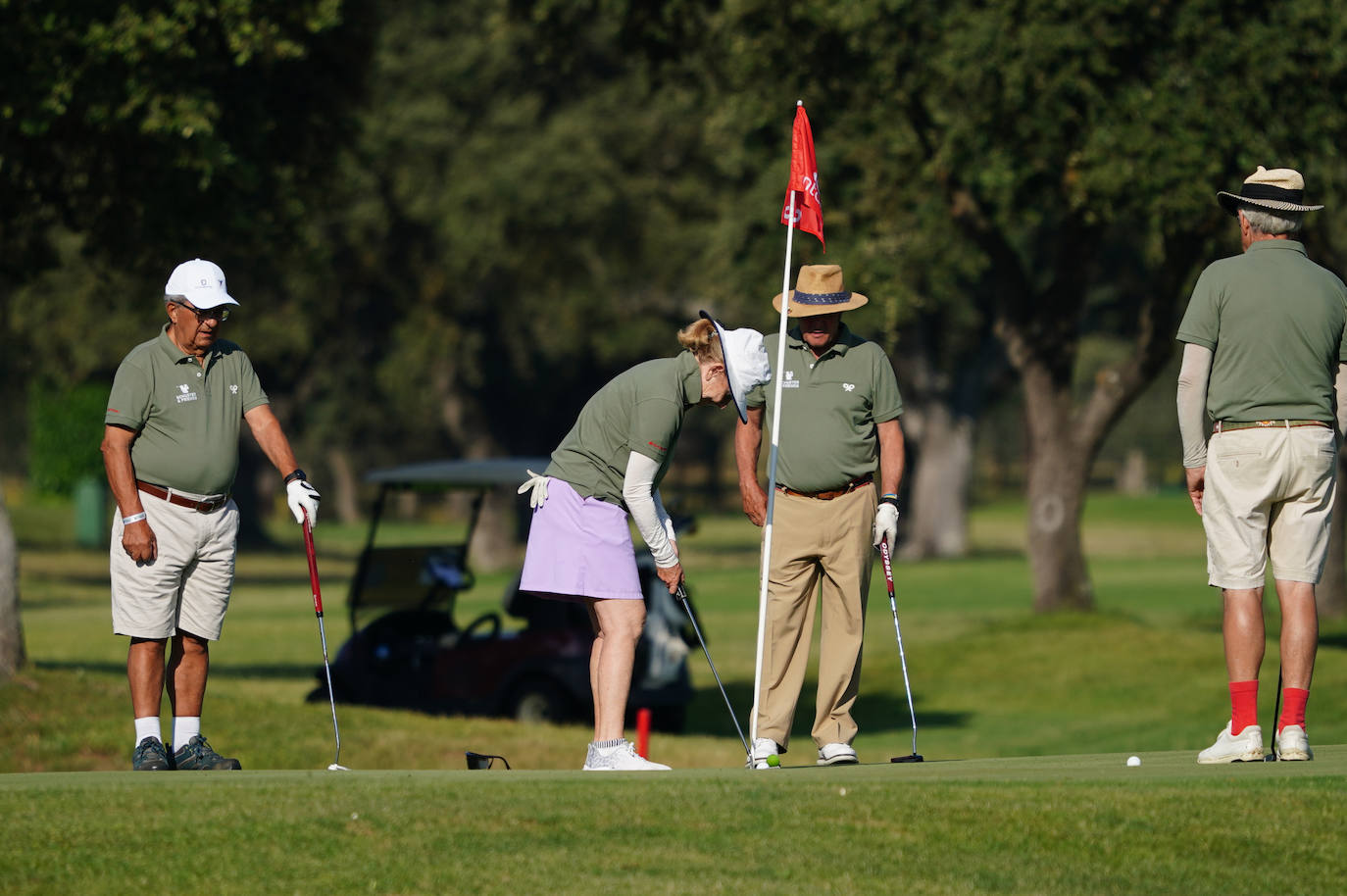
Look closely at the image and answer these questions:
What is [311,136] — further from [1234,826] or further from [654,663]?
[1234,826]

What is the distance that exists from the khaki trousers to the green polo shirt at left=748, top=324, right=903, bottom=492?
139 mm

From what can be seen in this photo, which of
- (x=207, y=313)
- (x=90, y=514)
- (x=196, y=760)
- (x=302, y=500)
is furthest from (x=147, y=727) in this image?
(x=90, y=514)

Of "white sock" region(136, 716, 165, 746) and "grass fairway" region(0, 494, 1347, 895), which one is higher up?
"white sock" region(136, 716, 165, 746)

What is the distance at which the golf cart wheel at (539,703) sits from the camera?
1435 centimetres

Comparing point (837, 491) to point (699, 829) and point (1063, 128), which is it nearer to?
point (699, 829)

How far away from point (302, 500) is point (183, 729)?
3.48 feet

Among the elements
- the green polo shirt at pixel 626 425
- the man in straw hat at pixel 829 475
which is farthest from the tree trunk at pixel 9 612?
the man in straw hat at pixel 829 475

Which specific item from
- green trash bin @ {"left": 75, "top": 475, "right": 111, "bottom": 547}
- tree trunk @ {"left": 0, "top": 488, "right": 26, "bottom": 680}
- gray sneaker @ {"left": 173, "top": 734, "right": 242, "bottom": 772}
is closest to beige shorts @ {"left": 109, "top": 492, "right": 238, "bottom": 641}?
gray sneaker @ {"left": 173, "top": 734, "right": 242, "bottom": 772}

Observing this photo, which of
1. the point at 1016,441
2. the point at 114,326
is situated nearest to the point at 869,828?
the point at 114,326

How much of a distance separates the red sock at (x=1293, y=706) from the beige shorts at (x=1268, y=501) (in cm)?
41

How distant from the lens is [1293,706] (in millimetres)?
7312

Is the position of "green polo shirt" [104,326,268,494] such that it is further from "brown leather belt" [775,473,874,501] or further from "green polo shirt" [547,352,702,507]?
"brown leather belt" [775,473,874,501]

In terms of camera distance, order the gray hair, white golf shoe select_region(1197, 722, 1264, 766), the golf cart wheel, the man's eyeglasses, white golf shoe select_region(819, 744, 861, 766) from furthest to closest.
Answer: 1. the golf cart wheel
2. white golf shoe select_region(819, 744, 861, 766)
3. the man's eyeglasses
4. the gray hair
5. white golf shoe select_region(1197, 722, 1264, 766)

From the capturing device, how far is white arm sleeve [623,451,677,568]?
24.9 feet
